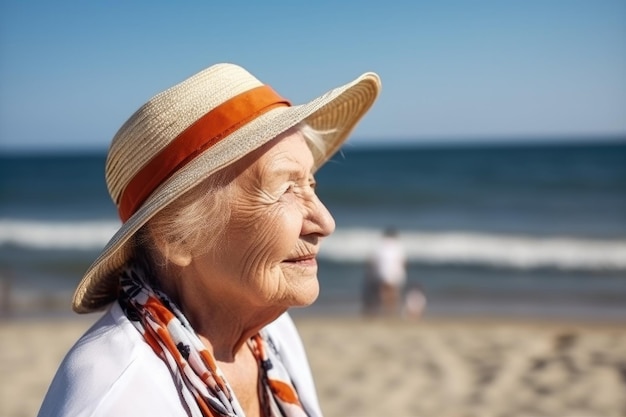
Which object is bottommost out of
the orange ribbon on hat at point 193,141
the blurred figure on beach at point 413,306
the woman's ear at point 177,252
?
the blurred figure on beach at point 413,306

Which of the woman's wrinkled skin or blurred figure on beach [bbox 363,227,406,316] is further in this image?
blurred figure on beach [bbox 363,227,406,316]

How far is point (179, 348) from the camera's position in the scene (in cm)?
166

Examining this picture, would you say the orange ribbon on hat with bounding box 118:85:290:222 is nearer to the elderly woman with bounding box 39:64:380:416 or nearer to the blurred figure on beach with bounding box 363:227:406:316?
the elderly woman with bounding box 39:64:380:416

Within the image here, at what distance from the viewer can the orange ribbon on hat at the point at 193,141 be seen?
173 centimetres

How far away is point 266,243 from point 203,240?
16cm

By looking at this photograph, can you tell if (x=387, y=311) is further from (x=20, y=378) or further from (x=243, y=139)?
(x=243, y=139)

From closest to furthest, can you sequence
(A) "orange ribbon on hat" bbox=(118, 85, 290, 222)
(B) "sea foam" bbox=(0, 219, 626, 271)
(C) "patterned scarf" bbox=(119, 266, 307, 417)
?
1. (C) "patterned scarf" bbox=(119, 266, 307, 417)
2. (A) "orange ribbon on hat" bbox=(118, 85, 290, 222)
3. (B) "sea foam" bbox=(0, 219, 626, 271)

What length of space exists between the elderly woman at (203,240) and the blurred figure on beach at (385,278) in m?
9.35

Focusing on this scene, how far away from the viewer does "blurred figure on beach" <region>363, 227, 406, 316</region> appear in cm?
1121

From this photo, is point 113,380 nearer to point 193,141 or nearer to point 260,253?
point 260,253

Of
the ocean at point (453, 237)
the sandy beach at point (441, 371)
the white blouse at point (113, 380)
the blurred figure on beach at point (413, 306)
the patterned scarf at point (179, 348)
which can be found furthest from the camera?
the ocean at point (453, 237)

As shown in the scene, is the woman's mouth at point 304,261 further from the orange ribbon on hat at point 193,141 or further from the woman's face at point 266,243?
the orange ribbon on hat at point 193,141

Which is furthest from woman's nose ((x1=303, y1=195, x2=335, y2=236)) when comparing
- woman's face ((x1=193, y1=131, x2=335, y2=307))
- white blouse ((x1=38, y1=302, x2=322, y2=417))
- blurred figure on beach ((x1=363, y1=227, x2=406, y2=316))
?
blurred figure on beach ((x1=363, y1=227, x2=406, y2=316))

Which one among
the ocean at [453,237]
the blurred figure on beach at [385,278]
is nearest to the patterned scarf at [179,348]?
the ocean at [453,237]
